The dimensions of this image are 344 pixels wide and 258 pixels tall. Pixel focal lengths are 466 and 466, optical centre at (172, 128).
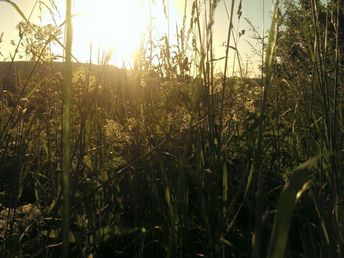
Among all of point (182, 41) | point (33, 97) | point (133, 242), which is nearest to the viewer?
point (133, 242)

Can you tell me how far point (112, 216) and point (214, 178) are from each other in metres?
0.53

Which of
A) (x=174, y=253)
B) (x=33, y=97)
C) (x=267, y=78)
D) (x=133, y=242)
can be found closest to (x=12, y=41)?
(x=33, y=97)

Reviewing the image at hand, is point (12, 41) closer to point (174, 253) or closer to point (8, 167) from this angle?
point (8, 167)

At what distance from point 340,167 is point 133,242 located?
2.17 ft

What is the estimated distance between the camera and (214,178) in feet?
3.76

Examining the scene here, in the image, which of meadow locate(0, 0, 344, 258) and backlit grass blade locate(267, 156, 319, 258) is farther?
meadow locate(0, 0, 344, 258)

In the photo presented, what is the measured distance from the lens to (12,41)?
2020 millimetres

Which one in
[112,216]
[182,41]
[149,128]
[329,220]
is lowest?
[112,216]

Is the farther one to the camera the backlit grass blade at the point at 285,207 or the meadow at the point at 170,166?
the meadow at the point at 170,166

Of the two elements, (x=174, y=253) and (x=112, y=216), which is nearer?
(x=174, y=253)

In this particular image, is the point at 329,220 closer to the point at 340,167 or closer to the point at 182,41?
the point at 340,167

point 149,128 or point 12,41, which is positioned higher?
point 12,41

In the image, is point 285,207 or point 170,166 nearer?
point 285,207

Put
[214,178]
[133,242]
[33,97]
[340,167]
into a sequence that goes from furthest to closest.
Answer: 1. [33,97]
2. [133,242]
3. [340,167]
4. [214,178]
